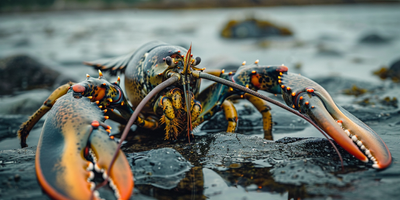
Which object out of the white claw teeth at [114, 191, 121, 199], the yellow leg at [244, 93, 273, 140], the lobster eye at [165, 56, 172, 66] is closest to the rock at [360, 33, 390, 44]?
the yellow leg at [244, 93, 273, 140]

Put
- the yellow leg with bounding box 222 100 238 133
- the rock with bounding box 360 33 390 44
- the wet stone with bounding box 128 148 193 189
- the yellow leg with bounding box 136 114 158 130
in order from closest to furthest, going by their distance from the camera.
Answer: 1. the wet stone with bounding box 128 148 193 189
2. the yellow leg with bounding box 136 114 158 130
3. the yellow leg with bounding box 222 100 238 133
4. the rock with bounding box 360 33 390 44

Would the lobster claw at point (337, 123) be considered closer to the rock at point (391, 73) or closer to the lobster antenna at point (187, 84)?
the lobster antenna at point (187, 84)

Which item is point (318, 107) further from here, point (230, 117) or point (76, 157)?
point (76, 157)

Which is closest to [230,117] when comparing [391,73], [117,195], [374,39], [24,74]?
[117,195]

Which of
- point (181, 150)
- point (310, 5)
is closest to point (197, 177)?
point (181, 150)

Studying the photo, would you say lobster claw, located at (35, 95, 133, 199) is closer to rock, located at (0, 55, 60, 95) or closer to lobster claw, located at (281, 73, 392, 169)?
lobster claw, located at (281, 73, 392, 169)

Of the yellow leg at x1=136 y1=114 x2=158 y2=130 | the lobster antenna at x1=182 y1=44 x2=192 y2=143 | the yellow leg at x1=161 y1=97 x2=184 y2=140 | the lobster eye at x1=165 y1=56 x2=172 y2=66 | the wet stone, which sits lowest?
the wet stone

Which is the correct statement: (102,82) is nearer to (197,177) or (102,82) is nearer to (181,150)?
(181,150)
